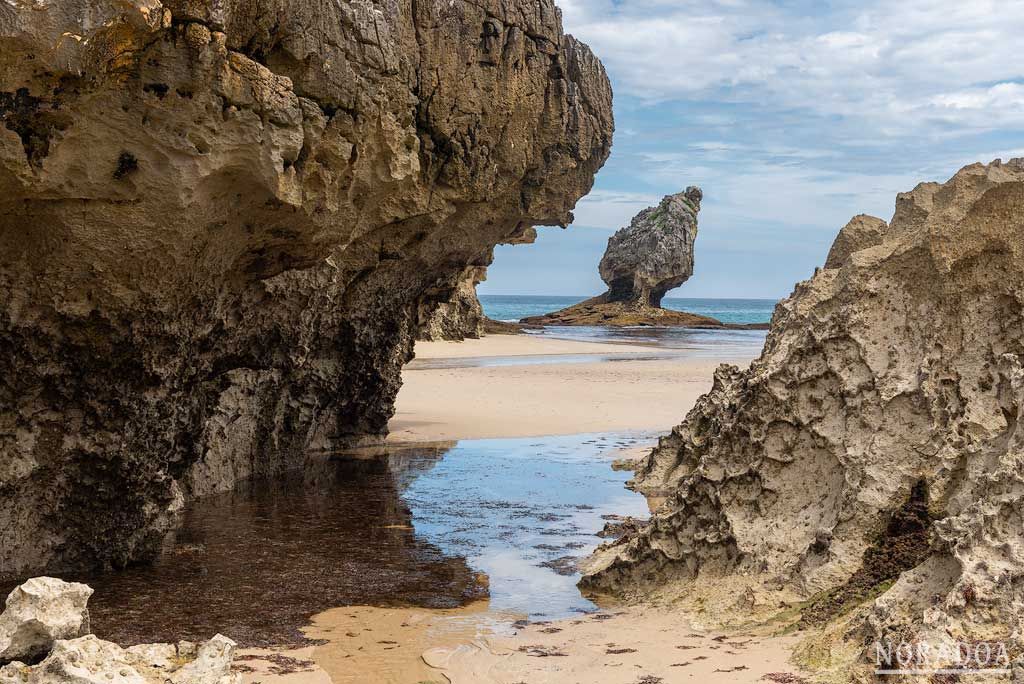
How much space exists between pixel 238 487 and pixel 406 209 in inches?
185

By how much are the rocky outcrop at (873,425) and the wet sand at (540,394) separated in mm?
9830

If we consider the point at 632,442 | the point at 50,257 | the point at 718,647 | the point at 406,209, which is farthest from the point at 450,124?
the point at 632,442

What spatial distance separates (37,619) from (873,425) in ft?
17.3

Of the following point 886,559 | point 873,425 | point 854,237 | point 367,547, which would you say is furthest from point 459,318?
point 886,559

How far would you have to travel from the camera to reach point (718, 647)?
245 inches

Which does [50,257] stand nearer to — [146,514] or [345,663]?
[146,514]

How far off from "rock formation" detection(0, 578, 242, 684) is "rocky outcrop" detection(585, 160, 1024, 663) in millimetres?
3543

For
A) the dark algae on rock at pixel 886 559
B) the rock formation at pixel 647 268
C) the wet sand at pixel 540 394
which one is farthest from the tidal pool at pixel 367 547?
the rock formation at pixel 647 268

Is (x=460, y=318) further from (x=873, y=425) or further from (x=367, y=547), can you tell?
(x=873, y=425)

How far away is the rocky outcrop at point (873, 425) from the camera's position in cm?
657

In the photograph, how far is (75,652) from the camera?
4.52 metres

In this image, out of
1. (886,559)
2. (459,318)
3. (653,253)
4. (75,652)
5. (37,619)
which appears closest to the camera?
(75,652)

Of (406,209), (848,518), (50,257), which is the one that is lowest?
(848,518)

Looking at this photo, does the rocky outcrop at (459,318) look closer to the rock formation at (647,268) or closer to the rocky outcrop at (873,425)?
the rock formation at (647,268)
